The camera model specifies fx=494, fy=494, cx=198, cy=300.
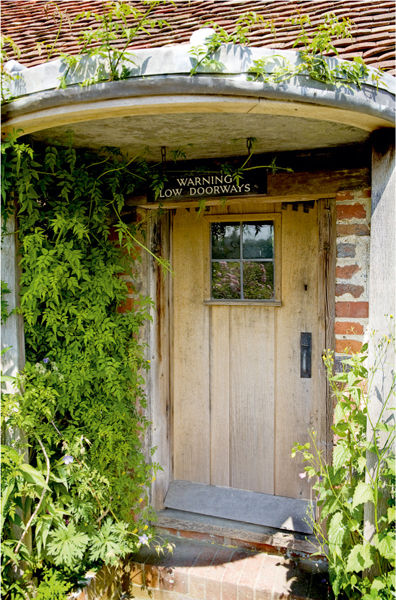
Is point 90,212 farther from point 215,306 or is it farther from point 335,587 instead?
point 335,587

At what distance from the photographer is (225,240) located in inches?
137

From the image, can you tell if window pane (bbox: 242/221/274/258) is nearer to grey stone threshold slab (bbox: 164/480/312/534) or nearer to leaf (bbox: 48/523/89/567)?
grey stone threshold slab (bbox: 164/480/312/534)

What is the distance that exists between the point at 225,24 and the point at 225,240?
134cm

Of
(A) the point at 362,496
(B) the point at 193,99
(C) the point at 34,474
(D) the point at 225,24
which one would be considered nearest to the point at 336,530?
(A) the point at 362,496

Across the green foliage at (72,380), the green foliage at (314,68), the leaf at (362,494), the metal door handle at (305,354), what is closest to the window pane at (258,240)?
the metal door handle at (305,354)

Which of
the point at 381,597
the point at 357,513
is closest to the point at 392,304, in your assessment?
the point at 357,513

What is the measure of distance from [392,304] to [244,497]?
74.6 inches

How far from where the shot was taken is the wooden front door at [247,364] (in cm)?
325

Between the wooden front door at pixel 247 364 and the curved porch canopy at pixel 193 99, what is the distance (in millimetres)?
988

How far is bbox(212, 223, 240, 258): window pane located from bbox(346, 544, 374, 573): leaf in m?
1.93

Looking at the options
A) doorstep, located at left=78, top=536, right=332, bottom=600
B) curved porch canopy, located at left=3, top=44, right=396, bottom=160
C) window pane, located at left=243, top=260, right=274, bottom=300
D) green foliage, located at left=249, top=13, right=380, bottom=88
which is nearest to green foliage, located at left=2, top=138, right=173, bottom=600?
doorstep, located at left=78, top=536, right=332, bottom=600

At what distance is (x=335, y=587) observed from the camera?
232 centimetres

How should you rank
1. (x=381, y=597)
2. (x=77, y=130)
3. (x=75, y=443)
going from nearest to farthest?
(x=381, y=597), (x=77, y=130), (x=75, y=443)

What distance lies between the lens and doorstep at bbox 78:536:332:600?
286 cm
